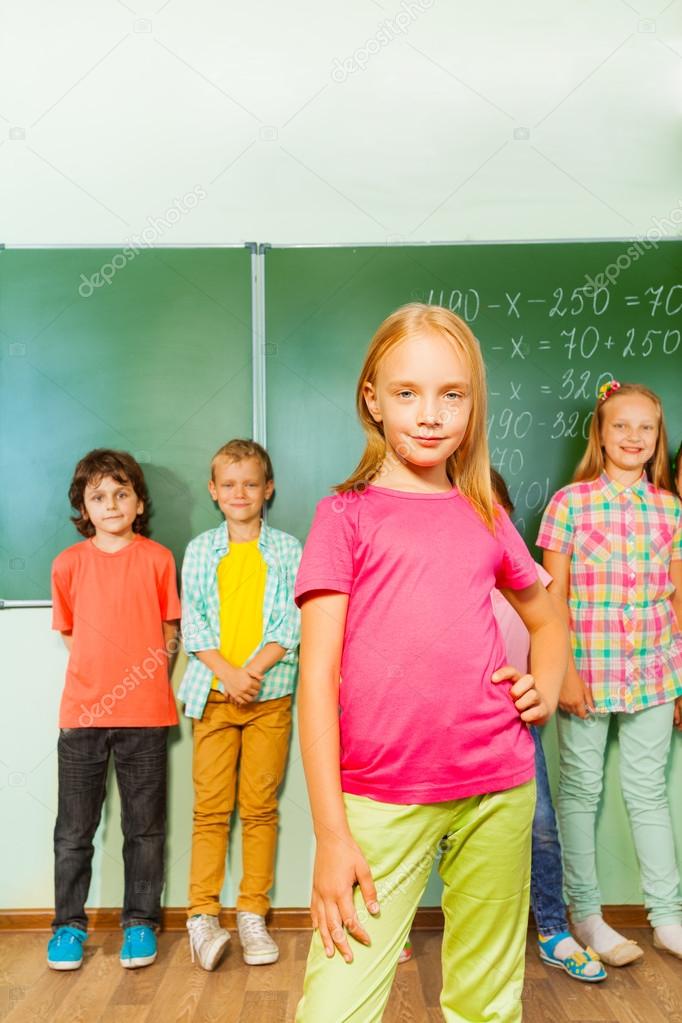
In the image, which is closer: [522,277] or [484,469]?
[484,469]

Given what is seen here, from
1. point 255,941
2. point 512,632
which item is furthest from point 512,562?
point 255,941

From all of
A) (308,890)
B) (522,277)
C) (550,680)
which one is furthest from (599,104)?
(308,890)

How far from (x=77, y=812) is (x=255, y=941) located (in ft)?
2.10

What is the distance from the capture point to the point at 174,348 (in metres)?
2.94

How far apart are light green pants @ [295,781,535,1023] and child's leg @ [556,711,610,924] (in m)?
1.43

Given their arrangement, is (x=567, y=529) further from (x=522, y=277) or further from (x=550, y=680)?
(x=550, y=680)

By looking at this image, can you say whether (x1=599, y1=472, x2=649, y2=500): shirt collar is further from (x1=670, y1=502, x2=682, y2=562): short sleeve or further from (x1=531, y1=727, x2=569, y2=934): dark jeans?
(x1=531, y1=727, x2=569, y2=934): dark jeans

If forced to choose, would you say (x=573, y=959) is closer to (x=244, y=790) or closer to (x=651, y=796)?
(x=651, y=796)

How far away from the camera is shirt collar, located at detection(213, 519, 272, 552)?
2.83 m

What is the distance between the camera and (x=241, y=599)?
9.32 ft

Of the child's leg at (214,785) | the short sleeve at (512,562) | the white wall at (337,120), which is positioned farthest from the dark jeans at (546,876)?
the white wall at (337,120)

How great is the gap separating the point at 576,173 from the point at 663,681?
62.7 inches

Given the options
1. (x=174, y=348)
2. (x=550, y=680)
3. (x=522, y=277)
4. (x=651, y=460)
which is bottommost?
(x=550, y=680)

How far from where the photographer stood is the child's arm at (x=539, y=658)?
140 centimetres
